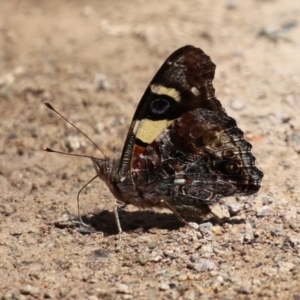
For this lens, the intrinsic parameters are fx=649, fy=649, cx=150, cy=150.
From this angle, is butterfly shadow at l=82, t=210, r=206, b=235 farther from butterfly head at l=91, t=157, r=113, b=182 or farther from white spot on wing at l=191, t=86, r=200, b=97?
white spot on wing at l=191, t=86, r=200, b=97

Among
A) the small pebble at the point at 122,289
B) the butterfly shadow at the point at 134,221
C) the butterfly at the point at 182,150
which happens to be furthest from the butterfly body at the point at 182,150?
the small pebble at the point at 122,289

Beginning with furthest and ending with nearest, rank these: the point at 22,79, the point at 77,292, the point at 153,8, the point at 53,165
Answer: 1. the point at 153,8
2. the point at 22,79
3. the point at 53,165
4. the point at 77,292

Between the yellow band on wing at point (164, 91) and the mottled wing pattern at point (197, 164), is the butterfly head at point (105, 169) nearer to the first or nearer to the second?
the mottled wing pattern at point (197, 164)

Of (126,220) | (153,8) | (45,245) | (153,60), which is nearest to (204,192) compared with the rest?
(126,220)

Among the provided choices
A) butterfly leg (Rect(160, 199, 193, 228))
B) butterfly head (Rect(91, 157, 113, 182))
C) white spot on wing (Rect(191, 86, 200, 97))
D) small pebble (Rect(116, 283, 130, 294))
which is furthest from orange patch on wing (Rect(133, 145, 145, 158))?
small pebble (Rect(116, 283, 130, 294))

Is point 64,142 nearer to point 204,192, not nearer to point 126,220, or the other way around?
point 126,220

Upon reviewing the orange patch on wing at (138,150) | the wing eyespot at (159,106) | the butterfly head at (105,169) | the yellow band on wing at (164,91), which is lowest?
the butterfly head at (105,169)
